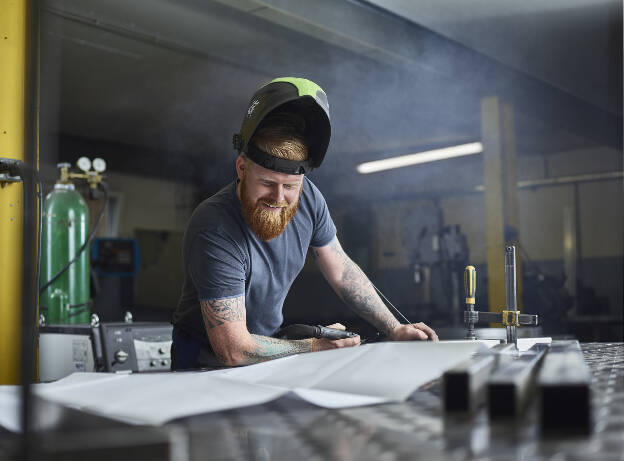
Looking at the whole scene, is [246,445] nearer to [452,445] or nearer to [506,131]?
[452,445]

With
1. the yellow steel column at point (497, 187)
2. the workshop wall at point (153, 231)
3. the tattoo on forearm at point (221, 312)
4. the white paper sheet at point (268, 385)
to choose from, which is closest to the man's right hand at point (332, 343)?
the tattoo on forearm at point (221, 312)

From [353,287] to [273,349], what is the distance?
48cm

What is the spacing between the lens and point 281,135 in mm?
1371

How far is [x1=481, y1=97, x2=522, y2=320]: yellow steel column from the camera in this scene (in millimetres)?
5074

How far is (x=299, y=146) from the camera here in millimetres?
1396

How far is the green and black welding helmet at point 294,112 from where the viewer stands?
1.23 m

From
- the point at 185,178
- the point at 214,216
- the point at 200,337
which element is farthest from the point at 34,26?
the point at 185,178

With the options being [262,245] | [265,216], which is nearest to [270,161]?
[265,216]

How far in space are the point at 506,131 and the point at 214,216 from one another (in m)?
4.66

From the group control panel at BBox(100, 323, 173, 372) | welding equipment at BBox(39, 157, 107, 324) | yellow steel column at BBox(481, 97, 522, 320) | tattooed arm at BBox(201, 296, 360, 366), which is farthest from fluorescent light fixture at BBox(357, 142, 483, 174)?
tattooed arm at BBox(201, 296, 360, 366)

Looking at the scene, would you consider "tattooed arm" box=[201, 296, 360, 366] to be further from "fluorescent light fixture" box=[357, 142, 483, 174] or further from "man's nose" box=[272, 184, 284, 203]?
"fluorescent light fixture" box=[357, 142, 483, 174]

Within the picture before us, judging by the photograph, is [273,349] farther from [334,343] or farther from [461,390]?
[461,390]

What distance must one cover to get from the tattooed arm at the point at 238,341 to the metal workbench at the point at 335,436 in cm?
63

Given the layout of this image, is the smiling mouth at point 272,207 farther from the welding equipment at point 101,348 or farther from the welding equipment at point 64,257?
the welding equipment at point 64,257
